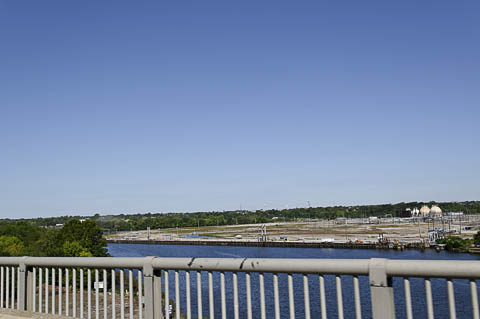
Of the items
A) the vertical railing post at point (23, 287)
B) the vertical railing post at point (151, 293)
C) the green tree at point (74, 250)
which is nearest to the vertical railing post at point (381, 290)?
the vertical railing post at point (151, 293)

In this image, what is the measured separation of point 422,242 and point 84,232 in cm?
9893

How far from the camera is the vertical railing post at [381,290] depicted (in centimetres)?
396

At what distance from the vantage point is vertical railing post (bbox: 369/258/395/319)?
13.0 feet

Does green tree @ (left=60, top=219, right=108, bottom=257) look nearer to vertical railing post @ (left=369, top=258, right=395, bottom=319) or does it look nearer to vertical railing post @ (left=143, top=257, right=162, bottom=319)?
vertical railing post @ (left=143, top=257, right=162, bottom=319)

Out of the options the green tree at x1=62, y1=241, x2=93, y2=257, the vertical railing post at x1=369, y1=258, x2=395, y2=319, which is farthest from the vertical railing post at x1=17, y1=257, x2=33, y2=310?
the green tree at x1=62, y1=241, x2=93, y2=257

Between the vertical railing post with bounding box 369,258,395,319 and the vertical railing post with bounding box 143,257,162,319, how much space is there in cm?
244

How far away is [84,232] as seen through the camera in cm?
7931

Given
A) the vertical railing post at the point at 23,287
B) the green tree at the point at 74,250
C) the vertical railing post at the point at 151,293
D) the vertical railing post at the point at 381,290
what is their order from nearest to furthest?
the vertical railing post at the point at 381,290, the vertical railing post at the point at 151,293, the vertical railing post at the point at 23,287, the green tree at the point at 74,250

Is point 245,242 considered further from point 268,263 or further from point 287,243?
point 268,263

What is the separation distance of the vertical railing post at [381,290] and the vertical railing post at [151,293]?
8.02ft

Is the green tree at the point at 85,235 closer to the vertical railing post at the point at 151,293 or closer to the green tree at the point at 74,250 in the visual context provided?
the green tree at the point at 74,250

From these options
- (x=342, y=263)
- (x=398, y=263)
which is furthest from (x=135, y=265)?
(x=398, y=263)

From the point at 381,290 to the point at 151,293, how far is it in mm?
2573

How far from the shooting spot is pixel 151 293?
17.3 feet
